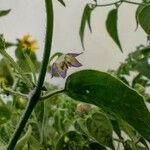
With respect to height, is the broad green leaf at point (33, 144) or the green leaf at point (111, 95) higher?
the green leaf at point (111, 95)

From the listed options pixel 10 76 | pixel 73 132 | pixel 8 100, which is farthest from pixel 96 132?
pixel 8 100

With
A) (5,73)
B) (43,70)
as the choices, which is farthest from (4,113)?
(43,70)

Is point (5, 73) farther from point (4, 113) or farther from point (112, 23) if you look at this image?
point (112, 23)

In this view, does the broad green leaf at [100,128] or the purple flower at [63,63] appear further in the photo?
the broad green leaf at [100,128]

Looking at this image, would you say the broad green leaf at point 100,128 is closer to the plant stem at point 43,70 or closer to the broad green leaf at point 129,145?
the broad green leaf at point 129,145

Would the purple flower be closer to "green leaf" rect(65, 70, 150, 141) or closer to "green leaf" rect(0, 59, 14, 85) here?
"green leaf" rect(65, 70, 150, 141)

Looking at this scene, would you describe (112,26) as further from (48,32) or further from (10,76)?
(48,32)

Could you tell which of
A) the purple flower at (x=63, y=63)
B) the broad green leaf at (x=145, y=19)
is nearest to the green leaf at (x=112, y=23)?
the broad green leaf at (x=145, y=19)
